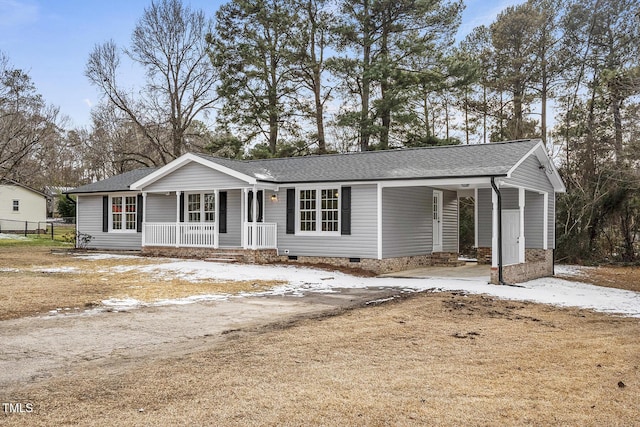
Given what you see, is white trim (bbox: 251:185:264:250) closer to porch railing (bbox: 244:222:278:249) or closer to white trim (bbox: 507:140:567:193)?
porch railing (bbox: 244:222:278:249)

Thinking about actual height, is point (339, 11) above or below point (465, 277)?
above

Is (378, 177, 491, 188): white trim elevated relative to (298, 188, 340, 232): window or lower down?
elevated

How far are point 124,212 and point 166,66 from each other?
42.6 ft

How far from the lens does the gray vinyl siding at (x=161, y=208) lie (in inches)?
822

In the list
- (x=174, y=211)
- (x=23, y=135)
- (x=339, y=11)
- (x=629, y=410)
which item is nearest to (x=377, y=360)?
(x=629, y=410)

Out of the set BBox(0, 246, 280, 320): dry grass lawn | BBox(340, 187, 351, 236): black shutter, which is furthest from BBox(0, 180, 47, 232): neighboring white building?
BBox(340, 187, 351, 236): black shutter

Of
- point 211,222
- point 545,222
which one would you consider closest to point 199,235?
point 211,222

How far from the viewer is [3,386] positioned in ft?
15.8

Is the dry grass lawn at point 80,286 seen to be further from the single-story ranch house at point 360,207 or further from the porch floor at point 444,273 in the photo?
the porch floor at point 444,273

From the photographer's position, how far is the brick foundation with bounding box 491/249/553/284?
14125mm

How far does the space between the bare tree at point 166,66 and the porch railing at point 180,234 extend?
1248 centimetres

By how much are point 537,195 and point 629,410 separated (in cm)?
1491

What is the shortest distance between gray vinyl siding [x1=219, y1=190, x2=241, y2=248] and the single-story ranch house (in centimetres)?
4

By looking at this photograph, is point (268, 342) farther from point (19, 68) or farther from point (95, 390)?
point (19, 68)
